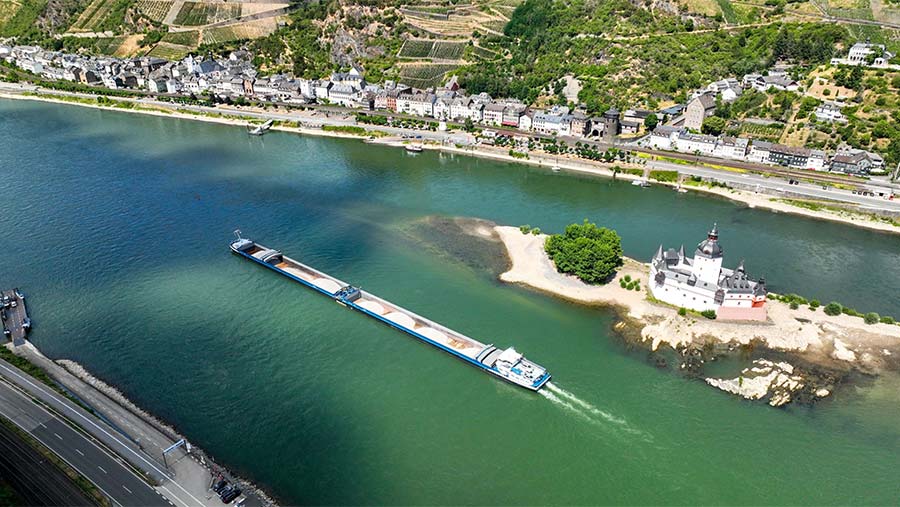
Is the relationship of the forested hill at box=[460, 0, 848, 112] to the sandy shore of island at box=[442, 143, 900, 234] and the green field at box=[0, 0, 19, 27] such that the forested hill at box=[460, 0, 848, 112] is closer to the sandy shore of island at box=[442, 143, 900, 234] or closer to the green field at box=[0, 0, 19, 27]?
the sandy shore of island at box=[442, 143, 900, 234]

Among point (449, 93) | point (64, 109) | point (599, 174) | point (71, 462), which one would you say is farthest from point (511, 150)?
point (64, 109)

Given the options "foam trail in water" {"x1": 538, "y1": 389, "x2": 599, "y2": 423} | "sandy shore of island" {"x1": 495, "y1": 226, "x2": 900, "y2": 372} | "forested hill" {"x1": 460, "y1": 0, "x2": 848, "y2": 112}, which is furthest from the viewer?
"forested hill" {"x1": 460, "y1": 0, "x2": 848, "y2": 112}

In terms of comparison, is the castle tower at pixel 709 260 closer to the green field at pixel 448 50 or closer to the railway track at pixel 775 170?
the railway track at pixel 775 170

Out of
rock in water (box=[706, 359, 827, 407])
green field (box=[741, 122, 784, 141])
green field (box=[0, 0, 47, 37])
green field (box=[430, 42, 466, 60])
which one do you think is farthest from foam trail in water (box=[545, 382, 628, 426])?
green field (box=[0, 0, 47, 37])

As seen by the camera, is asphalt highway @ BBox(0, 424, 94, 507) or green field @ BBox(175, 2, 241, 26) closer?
asphalt highway @ BBox(0, 424, 94, 507)

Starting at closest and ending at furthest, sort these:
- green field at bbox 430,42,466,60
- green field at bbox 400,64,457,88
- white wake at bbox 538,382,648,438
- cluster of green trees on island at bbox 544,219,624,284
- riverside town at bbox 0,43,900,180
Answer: white wake at bbox 538,382,648,438 < cluster of green trees on island at bbox 544,219,624,284 < riverside town at bbox 0,43,900,180 < green field at bbox 400,64,457,88 < green field at bbox 430,42,466,60

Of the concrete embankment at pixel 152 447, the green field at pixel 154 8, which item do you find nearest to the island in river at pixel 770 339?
the concrete embankment at pixel 152 447

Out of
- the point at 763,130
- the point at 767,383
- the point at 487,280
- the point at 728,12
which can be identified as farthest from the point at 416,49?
the point at 767,383

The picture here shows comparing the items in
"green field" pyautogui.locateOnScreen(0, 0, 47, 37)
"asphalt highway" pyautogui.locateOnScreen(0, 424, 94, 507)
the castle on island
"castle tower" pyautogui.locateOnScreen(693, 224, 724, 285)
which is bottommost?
"asphalt highway" pyautogui.locateOnScreen(0, 424, 94, 507)
